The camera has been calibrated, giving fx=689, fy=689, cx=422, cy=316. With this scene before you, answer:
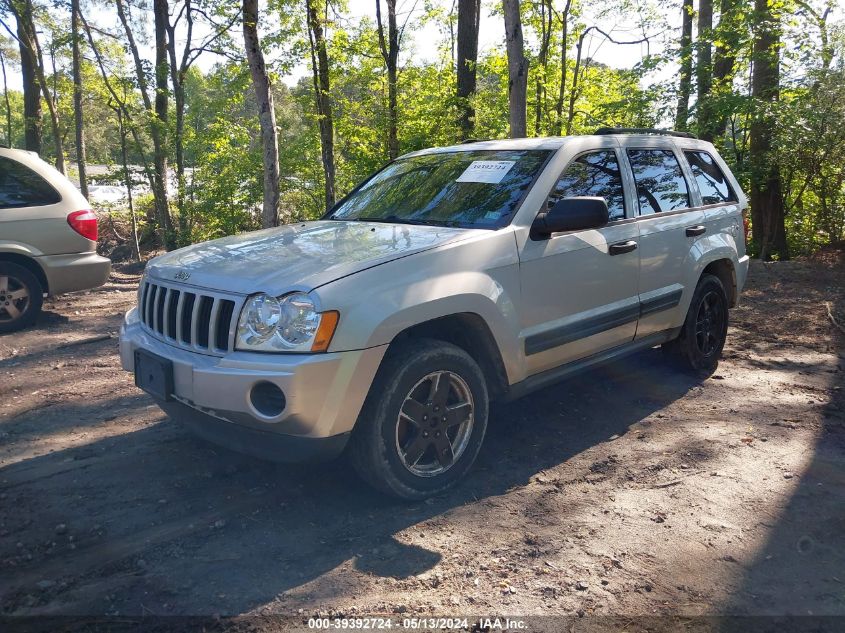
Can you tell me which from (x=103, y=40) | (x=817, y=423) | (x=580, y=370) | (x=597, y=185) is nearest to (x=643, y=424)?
(x=580, y=370)

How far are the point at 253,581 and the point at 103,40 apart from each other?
18794 mm

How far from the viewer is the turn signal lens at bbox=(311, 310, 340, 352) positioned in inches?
119

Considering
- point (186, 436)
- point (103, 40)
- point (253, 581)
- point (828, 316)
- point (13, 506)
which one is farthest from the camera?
point (103, 40)

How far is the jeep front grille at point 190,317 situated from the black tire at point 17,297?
12.8 feet

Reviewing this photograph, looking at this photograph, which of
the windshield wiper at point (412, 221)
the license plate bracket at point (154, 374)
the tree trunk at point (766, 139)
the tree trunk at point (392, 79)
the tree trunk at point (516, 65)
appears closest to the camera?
the license plate bracket at point (154, 374)

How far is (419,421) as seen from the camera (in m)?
3.46

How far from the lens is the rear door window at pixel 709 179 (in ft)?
18.0

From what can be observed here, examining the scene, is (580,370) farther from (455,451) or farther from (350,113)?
(350,113)

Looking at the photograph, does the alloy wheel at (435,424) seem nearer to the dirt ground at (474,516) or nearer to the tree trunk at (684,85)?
the dirt ground at (474,516)

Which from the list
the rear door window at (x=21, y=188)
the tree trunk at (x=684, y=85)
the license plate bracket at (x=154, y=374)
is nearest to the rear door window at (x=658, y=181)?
the license plate bracket at (x=154, y=374)

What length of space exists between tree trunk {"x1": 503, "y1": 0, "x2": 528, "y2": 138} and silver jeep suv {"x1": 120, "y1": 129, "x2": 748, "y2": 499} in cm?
372

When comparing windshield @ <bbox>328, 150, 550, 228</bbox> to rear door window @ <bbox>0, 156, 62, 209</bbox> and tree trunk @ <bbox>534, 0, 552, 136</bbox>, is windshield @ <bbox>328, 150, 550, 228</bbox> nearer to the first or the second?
rear door window @ <bbox>0, 156, 62, 209</bbox>

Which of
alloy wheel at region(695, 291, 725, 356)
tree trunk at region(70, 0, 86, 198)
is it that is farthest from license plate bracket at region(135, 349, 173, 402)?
tree trunk at region(70, 0, 86, 198)

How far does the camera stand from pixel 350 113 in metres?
16.2
